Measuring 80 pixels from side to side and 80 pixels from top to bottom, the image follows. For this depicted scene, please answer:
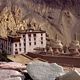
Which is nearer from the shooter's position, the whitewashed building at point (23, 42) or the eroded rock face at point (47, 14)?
the whitewashed building at point (23, 42)

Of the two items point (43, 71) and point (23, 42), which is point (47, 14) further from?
point (43, 71)

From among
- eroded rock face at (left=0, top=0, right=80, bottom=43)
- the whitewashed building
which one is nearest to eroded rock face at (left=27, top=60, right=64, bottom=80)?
the whitewashed building

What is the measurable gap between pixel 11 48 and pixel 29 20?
28.3 metres

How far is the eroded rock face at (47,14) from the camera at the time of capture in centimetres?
5106

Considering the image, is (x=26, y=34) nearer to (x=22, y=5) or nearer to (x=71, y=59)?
(x=71, y=59)

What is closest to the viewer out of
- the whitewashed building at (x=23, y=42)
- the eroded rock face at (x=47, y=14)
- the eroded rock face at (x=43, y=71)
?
the eroded rock face at (x=43, y=71)

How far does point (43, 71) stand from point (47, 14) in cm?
5107

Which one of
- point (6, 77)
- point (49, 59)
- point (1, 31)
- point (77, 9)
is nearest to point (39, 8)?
point (77, 9)

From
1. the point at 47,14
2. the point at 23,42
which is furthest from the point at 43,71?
the point at 47,14

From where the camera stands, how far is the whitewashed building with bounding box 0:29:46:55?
24844 millimetres

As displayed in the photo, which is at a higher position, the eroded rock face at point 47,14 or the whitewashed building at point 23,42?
the eroded rock face at point 47,14

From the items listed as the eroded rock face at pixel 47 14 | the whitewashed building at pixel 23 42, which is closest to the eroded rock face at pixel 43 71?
the whitewashed building at pixel 23 42

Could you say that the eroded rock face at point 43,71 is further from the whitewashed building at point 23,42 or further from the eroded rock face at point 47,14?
the eroded rock face at point 47,14

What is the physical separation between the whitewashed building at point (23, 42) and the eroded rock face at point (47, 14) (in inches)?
794
